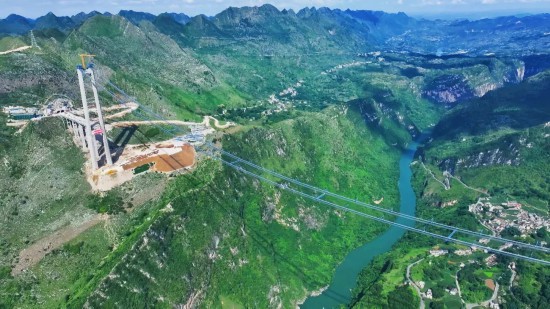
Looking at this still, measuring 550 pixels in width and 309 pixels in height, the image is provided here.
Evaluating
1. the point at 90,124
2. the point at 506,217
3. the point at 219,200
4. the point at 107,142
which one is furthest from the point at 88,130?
the point at 506,217

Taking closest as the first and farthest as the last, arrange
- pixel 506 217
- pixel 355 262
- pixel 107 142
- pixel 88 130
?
pixel 88 130
pixel 107 142
pixel 355 262
pixel 506 217

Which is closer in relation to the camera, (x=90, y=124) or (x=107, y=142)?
(x=90, y=124)

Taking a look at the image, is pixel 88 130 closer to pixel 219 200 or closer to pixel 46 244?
pixel 46 244

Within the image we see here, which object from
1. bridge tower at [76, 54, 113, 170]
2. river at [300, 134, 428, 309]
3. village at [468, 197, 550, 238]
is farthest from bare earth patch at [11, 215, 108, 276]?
village at [468, 197, 550, 238]

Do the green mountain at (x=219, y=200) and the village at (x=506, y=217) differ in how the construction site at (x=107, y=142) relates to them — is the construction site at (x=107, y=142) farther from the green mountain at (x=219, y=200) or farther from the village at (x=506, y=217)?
the village at (x=506, y=217)

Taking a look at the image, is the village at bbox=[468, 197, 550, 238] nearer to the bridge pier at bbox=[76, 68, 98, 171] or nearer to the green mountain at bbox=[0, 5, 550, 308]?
the green mountain at bbox=[0, 5, 550, 308]

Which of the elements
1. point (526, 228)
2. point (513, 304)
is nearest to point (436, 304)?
point (513, 304)

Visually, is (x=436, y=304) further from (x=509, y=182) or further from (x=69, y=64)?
(x=69, y=64)

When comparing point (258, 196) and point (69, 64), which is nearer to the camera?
point (258, 196)
